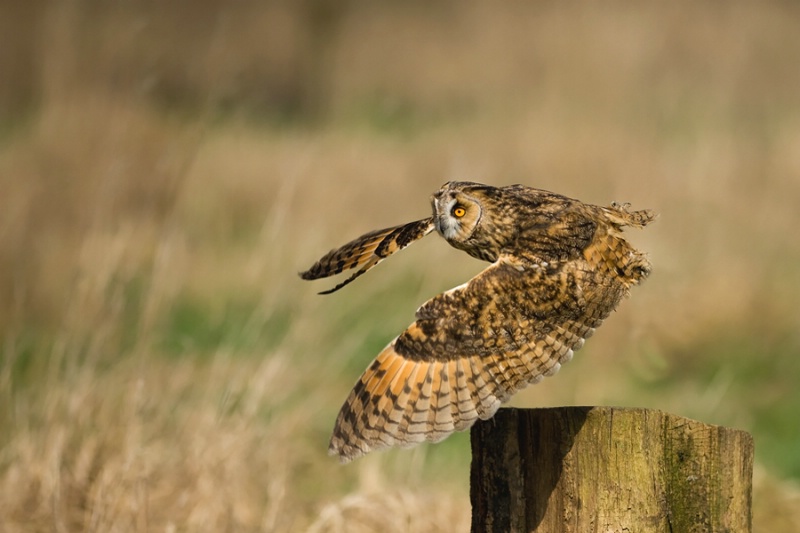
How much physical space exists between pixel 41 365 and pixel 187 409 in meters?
0.82

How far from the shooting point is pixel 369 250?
126 inches

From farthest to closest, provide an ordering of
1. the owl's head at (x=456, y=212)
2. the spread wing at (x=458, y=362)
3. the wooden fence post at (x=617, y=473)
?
1. the owl's head at (x=456, y=212)
2. the spread wing at (x=458, y=362)
3. the wooden fence post at (x=617, y=473)

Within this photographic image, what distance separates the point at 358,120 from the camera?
50.2ft

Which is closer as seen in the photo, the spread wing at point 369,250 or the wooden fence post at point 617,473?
the wooden fence post at point 617,473

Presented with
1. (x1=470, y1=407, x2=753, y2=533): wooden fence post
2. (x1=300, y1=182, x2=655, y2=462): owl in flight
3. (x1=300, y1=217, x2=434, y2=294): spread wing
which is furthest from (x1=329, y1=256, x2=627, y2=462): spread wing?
(x1=300, y1=217, x2=434, y2=294): spread wing

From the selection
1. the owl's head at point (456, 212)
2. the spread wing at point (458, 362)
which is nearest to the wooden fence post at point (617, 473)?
the spread wing at point (458, 362)

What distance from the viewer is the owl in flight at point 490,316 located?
2697 mm

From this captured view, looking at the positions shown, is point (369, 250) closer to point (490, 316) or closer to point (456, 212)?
point (456, 212)

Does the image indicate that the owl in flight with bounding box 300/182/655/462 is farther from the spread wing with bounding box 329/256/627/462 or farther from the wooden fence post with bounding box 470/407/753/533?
the wooden fence post with bounding box 470/407/753/533

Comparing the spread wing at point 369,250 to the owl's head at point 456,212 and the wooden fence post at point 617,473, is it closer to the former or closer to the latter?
the owl's head at point 456,212

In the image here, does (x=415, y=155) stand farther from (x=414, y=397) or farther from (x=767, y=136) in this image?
(x=414, y=397)

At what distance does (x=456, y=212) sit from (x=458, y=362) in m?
0.42

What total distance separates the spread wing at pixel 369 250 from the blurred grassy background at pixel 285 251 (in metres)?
1.27

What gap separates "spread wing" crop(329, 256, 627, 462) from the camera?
2.68 meters
